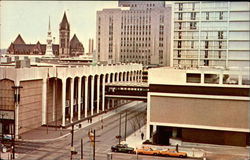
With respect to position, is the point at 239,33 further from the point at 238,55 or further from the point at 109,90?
the point at 109,90

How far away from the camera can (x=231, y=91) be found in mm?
25547

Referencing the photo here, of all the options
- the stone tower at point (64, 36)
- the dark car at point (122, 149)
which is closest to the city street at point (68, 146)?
the dark car at point (122, 149)

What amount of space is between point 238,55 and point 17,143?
62.4ft

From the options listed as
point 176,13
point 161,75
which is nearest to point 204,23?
point 176,13

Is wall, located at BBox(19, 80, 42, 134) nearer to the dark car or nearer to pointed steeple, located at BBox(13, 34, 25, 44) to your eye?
the dark car

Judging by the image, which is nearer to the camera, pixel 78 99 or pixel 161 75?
pixel 161 75

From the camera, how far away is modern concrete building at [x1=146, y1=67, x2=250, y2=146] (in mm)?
25453

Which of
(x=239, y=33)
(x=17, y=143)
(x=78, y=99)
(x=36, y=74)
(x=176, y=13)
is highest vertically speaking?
(x=176, y=13)

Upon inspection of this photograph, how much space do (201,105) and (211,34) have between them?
9.84m

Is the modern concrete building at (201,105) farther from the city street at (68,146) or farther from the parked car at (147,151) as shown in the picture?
the city street at (68,146)

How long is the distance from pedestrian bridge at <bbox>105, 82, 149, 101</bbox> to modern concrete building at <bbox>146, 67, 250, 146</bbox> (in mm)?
9774

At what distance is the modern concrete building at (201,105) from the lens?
83.5ft

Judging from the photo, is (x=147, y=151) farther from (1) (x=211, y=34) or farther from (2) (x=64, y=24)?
(2) (x=64, y=24)

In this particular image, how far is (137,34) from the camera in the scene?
8412 centimetres
